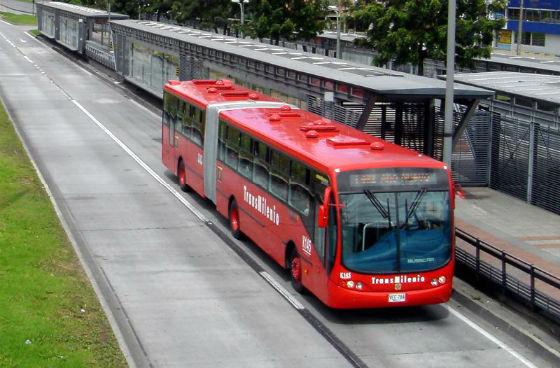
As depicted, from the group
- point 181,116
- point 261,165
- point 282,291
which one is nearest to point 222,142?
point 261,165

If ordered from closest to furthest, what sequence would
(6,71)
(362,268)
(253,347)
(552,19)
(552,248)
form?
1. (253,347)
2. (362,268)
3. (552,248)
4. (6,71)
5. (552,19)

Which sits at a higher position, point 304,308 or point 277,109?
point 277,109

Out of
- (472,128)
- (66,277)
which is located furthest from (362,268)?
(472,128)

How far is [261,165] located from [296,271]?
2996mm

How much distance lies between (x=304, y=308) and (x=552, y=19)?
76768 mm

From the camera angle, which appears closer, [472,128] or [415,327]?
[415,327]

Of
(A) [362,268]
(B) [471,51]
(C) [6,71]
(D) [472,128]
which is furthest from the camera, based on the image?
(C) [6,71]

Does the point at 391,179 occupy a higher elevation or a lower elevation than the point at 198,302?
higher

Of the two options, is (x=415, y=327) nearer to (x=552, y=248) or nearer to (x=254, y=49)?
(x=552, y=248)

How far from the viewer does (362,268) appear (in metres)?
17.1

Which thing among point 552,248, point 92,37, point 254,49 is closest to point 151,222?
point 552,248

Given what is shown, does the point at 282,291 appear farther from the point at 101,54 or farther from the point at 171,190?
the point at 101,54

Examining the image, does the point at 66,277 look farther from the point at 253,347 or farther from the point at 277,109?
the point at 277,109

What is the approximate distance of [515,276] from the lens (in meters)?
18.9
